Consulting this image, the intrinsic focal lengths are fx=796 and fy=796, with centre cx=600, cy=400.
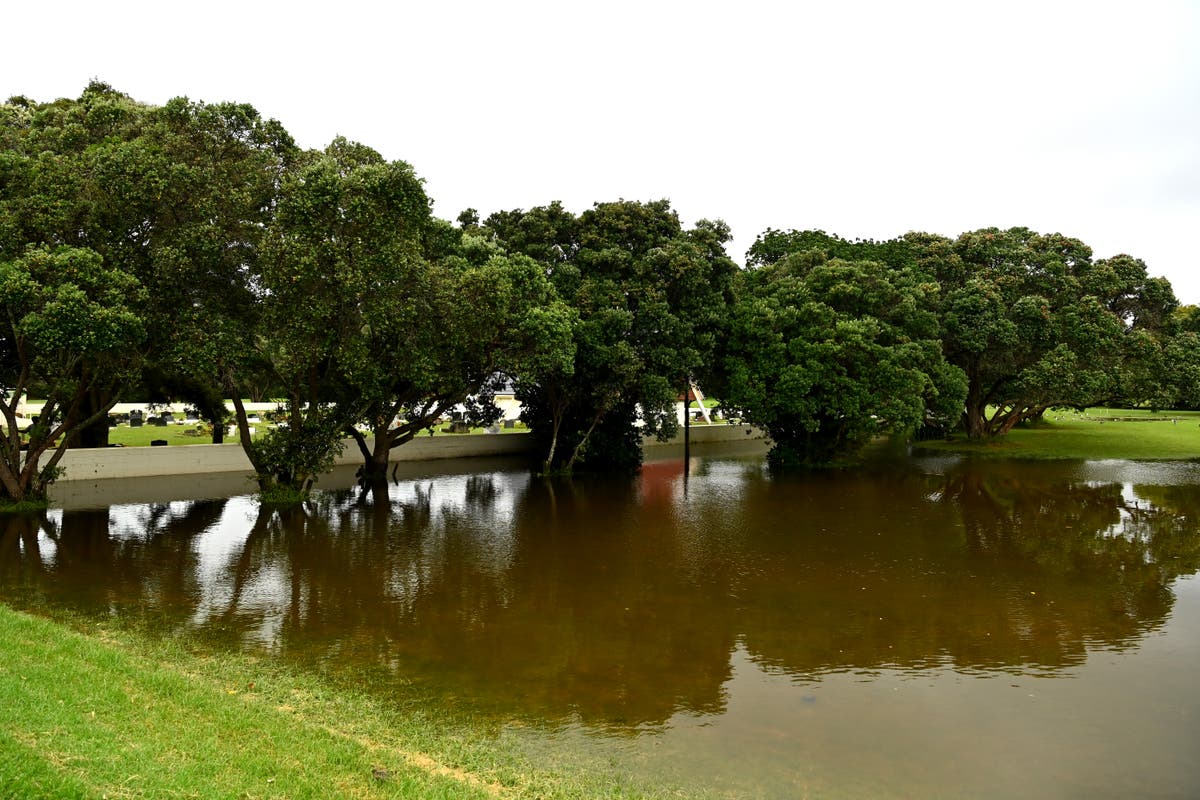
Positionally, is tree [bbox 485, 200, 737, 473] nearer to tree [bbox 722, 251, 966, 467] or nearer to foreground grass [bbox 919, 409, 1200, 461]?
tree [bbox 722, 251, 966, 467]

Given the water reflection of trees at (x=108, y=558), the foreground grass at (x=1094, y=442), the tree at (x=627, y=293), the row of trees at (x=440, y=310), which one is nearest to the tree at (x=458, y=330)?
the row of trees at (x=440, y=310)

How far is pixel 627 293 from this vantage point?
27.8 metres

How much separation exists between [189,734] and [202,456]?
80.9 ft

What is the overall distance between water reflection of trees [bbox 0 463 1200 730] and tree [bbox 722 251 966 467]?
6.99 metres

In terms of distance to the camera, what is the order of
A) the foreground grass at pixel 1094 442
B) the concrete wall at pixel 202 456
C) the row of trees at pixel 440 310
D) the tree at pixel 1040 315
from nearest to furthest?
the row of trees at pixel 440 310 → the concrete wall at pixel 202 456 → the tree at pixel 1040 315 → the foreground grass at pixel 1094 442

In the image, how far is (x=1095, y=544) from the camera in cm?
1805

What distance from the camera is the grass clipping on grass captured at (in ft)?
18.7

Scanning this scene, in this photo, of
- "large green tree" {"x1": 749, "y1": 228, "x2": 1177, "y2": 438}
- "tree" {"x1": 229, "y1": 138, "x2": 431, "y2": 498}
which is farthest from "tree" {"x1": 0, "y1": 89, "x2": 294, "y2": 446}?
"large green tree" {"x1": 749, "y1": 228, "x2": 1177, "y2": 438}

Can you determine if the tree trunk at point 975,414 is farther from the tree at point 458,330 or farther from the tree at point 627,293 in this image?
the tree at point 458,330

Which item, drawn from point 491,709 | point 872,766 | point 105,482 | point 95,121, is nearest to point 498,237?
point 95,121

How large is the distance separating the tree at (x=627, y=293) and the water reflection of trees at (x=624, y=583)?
18.7 ft

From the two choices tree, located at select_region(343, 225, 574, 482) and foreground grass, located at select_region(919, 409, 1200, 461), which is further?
foreground grass, located at select_region(919, 409, 1200, 461)

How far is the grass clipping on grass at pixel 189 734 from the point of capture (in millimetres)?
5691

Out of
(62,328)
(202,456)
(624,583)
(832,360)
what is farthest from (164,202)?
(832,360)
